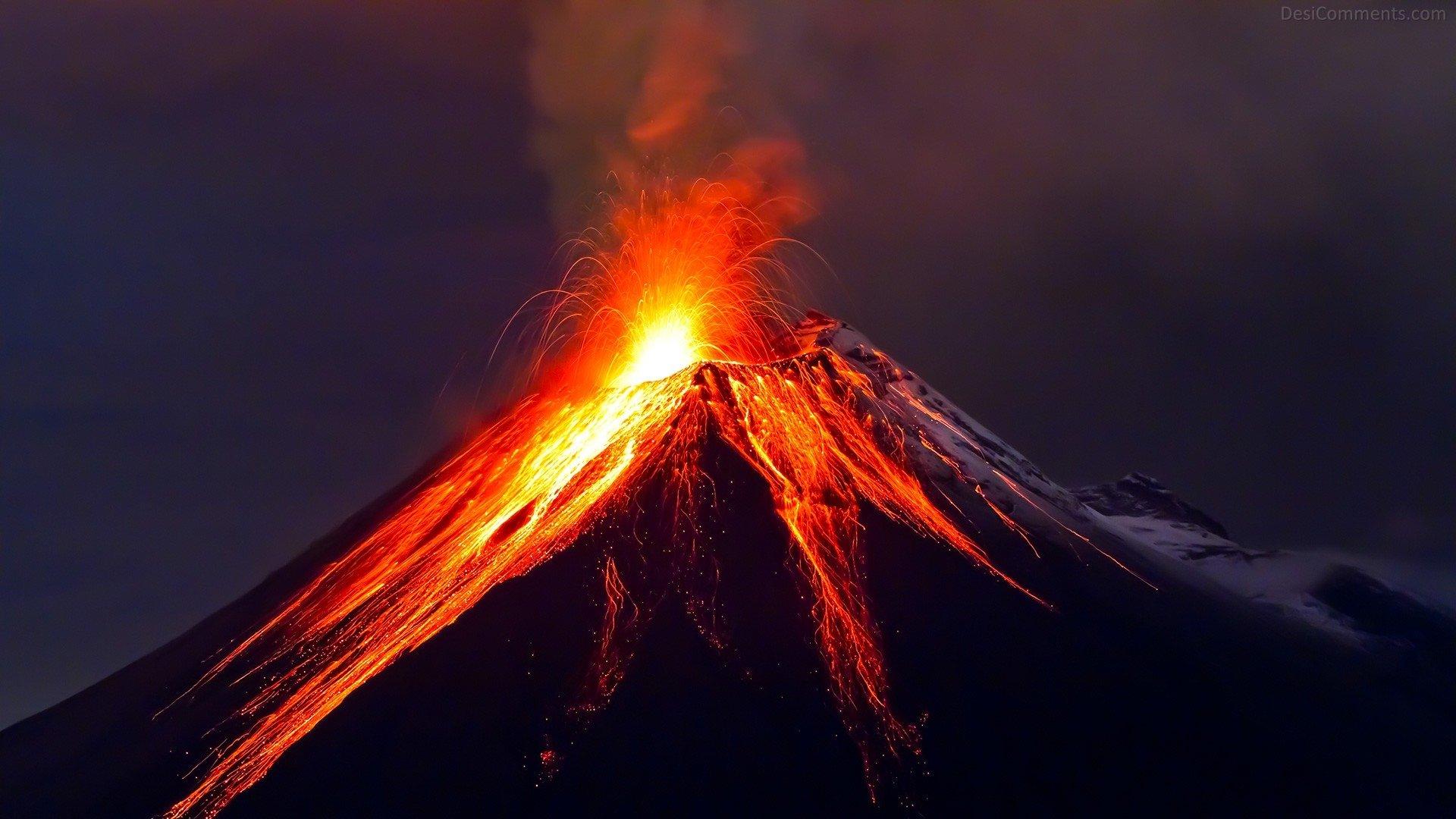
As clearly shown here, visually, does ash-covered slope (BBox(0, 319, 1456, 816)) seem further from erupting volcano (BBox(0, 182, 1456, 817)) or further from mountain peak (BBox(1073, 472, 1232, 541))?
mountain peak (BBox(1073, 472, 1232, 541))

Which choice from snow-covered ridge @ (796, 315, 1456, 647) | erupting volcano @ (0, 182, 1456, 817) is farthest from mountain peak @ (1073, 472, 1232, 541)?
erupting volcano @ (0, 182, 1456, 817)

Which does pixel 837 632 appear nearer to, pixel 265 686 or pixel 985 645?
pixel 985 645

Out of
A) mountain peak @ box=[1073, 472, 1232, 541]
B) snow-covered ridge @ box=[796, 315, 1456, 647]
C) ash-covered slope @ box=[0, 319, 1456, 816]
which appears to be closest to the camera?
ash-covered slope @ box=[0, 319, 1456, 816]

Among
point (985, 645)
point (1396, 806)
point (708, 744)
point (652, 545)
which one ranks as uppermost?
point (652, 545)

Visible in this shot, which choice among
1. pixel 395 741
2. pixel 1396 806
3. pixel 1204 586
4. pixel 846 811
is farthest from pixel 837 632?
pixel 1204 586

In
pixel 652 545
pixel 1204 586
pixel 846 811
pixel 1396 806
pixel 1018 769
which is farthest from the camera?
pixel 1204 586

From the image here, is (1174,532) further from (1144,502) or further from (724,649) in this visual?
(724,649)

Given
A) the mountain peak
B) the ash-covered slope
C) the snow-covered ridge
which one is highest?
the mountain peak

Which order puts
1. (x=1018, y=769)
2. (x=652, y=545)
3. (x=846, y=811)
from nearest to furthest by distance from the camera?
(x=846, y=811), (x=1018, y=769), (x=652, y=545)


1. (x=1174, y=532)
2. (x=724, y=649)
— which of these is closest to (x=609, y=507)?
(x=724, y=649)
